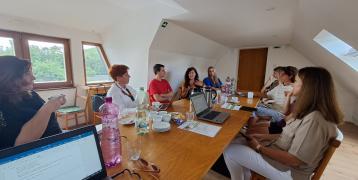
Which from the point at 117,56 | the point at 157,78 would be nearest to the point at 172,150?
the point at 157,78

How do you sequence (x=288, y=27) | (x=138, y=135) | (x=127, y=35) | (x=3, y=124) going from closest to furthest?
(x=3, y=124) < (x=138, y=135) < (x=288, y=27) < (x=127, y=35)

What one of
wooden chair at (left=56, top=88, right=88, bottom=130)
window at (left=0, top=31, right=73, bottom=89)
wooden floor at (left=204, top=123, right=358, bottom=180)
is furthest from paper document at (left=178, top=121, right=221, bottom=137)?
window at (left=0, top=31, right=73, bottom=89)

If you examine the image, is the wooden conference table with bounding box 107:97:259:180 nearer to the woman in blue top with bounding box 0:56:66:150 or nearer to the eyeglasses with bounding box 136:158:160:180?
the eyeglasses with bounding box 136:158:160:180

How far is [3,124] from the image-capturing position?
952mm

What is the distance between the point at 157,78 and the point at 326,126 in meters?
2.33

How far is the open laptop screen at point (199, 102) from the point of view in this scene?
5.36 ft

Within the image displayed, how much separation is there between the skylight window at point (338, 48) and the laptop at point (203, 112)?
8.19ft

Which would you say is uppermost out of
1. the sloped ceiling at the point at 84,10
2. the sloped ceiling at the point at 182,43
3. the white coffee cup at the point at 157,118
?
the sloped ceiling at the point at 84,10

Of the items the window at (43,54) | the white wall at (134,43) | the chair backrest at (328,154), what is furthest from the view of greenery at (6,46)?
the chair backrest at (328,154)

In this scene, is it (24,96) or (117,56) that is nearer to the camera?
(24,96)

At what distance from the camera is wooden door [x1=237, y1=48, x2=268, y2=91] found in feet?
17.8

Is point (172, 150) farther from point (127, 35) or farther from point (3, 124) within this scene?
point (127, 35)

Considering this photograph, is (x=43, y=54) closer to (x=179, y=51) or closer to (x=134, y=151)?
(x=179, y=51)

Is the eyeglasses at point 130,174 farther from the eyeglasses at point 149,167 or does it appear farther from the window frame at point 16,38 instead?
the window frame at point 16,38
